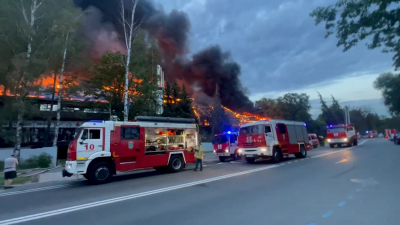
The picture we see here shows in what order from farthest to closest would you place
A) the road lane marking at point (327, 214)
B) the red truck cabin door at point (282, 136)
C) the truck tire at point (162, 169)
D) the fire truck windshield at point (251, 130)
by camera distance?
the red truck cabin door at point (282, 136) < the fire truck windshield at point (251, 130) < the truck tire at point (162, 169) < the road lane marking at point (327, 214)

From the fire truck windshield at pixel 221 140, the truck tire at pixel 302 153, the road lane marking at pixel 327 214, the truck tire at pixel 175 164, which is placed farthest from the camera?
the truck tire at pixel 302 153

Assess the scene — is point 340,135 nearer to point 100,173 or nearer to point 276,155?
point 276,155

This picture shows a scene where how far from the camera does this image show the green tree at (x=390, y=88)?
41731mm

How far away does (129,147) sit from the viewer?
1279 centimetres

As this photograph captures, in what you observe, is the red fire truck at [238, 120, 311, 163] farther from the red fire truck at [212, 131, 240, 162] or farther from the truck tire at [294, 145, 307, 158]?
the red fire truck at [212, 131, 240, 162]

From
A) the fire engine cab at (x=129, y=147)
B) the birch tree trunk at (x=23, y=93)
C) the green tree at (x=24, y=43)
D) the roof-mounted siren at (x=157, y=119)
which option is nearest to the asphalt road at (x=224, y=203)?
the fire engine cab at (x=129, y=147)

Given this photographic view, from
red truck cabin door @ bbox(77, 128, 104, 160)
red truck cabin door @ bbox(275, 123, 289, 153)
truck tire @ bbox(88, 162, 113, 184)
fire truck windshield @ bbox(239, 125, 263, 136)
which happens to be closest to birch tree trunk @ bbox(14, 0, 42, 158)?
red truck cabin door @ bbox(77, 128, 104, 160)

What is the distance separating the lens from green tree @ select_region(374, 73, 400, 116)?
41.7m

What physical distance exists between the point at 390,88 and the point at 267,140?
127 feet

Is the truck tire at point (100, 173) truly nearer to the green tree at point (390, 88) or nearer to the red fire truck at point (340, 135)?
the red fire truck at point (340, 135)

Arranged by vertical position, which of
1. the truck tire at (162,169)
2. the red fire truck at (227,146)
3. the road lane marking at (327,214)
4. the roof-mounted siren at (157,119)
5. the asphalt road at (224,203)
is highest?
the roof-mounted siren at (157,119)

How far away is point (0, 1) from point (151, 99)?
11.9 metres

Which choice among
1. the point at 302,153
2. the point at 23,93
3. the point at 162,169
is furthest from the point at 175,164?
the point at 23,93

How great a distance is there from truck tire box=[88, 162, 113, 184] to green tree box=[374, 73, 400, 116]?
41342 millimetres
